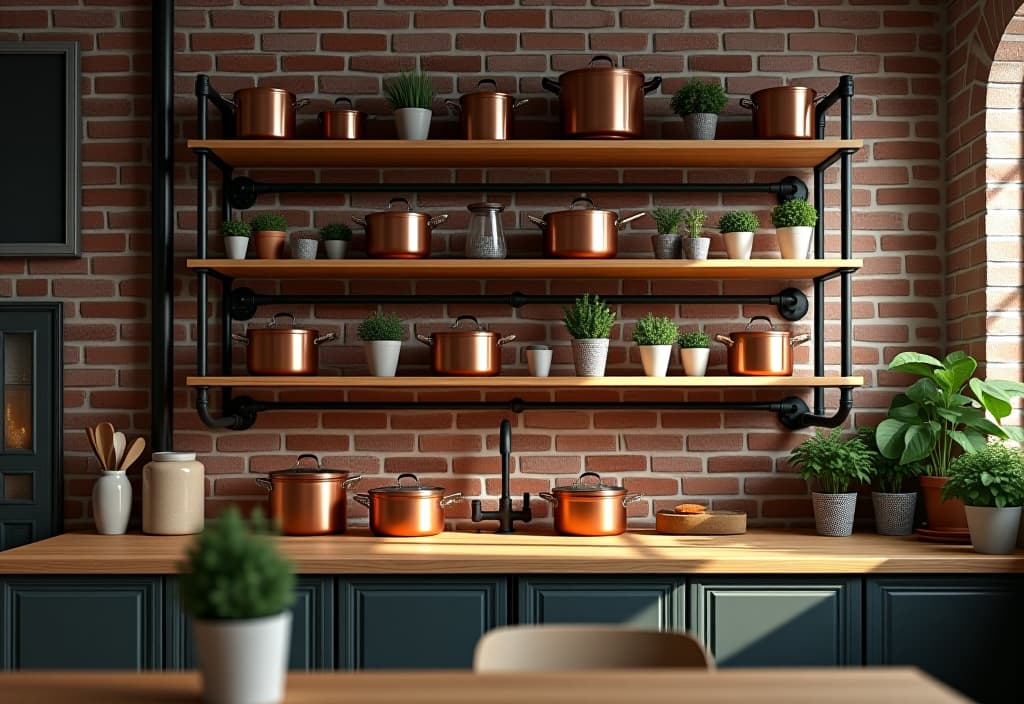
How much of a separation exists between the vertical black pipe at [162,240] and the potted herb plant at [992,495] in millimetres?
2258

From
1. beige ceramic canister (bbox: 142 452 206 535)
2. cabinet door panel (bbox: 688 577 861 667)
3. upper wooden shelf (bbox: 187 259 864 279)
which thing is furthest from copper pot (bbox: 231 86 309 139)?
cabinet door panel (bbox: 688 577 861 667)

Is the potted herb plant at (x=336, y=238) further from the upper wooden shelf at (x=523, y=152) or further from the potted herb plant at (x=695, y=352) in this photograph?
the potted herb plant at (x=695, y=352)

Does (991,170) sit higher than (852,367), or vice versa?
(991,170)

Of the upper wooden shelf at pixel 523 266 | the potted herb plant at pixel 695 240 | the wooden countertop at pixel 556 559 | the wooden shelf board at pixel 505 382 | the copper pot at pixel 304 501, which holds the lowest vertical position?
the wooden countertop at pixel 556 559

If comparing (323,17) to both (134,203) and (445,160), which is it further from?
(134,203)

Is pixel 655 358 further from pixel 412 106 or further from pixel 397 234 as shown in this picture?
pixel 412 106

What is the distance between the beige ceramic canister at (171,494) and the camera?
116 inches

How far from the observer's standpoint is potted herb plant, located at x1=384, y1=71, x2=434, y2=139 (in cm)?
299

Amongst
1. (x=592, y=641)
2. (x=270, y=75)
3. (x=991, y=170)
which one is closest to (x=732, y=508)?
(x=991, y=170)

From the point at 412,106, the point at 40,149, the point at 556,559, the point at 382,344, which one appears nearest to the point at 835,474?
the point at 556,559

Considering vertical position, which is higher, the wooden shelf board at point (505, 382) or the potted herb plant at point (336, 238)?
the potted herb plant at point (336, 238)

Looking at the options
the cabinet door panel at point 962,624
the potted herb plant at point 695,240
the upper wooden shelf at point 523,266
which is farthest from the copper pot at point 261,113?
the cabinet door panel at point 962,624

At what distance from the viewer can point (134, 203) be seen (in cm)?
320

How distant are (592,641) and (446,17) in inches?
85.7
